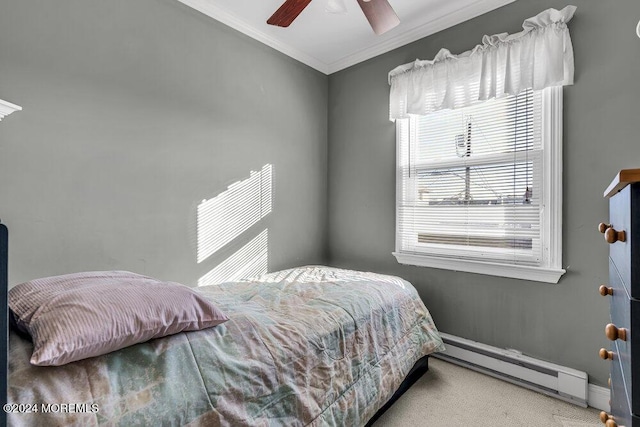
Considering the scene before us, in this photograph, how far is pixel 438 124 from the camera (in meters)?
2.45

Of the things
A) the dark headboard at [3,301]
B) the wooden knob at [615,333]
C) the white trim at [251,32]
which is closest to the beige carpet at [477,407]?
the wooden knob at [615,333]

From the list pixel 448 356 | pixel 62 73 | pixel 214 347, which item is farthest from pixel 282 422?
pixel 62 73

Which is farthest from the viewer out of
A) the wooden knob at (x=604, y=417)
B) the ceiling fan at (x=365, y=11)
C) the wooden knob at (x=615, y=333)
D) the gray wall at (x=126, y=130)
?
the ceiling fan at (x=365, y=11)

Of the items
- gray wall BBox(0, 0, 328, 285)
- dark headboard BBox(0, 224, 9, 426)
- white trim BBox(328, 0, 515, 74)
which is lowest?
dark headboard BBox(0, 224, 9, 426)

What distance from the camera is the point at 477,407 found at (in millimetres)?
1804

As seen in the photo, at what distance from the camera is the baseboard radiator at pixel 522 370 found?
182 centimetres

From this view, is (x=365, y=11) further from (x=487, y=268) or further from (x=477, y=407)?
(x=477, y=407)

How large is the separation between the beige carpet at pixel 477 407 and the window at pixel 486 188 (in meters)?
0.74

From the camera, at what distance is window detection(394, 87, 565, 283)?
1954 millimetres


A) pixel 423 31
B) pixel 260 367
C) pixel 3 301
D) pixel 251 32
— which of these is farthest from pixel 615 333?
pixel 251 32

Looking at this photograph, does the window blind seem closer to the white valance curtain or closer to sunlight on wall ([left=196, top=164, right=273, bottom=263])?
the white valance curtain

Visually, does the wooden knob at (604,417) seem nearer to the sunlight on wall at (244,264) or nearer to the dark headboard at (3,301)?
the dark headboard at (3,301)

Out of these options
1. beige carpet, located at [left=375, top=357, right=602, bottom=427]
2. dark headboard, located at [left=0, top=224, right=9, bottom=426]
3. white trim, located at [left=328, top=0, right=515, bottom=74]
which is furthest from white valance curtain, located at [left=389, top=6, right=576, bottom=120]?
dark headboard, located at [left=0, top=224, right=9, bottom=426]

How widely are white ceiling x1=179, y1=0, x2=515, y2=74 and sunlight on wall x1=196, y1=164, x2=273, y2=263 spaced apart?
1120mm
